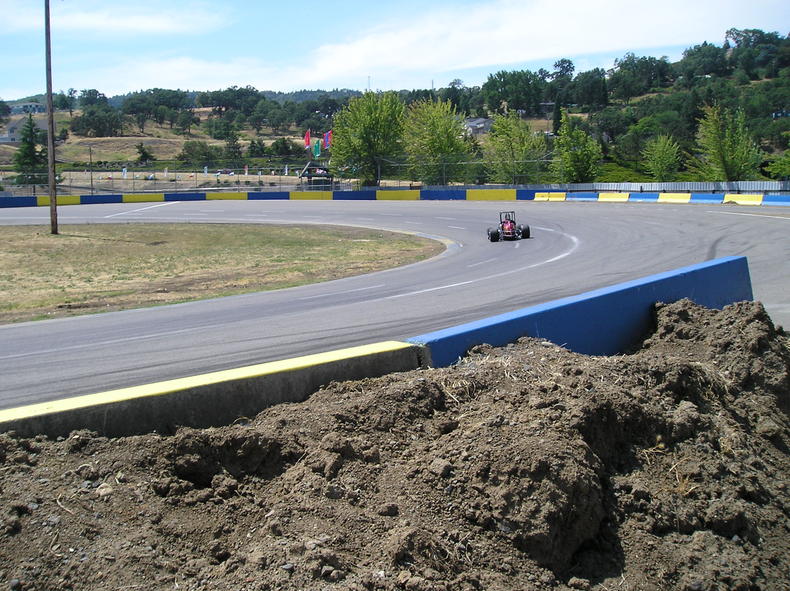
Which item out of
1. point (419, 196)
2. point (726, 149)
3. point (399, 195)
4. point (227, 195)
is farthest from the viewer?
point (726, 149)

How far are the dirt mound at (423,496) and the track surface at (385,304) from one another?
352cm

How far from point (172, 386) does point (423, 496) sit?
7.12 feet

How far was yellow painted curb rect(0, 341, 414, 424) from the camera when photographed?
16.7 ft

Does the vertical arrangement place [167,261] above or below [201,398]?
below

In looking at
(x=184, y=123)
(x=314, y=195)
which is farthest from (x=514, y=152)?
(x=184, y=123)

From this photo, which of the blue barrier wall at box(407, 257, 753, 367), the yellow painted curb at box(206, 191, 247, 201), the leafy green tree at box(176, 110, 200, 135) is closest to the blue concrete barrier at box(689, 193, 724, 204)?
the blue barrier wall at box(407, 257, 753, 367)

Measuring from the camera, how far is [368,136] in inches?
3231

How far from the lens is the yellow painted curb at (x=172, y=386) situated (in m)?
5.09

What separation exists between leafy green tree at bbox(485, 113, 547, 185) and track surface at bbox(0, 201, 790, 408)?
113 feet

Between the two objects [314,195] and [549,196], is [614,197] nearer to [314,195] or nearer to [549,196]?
[549,196]

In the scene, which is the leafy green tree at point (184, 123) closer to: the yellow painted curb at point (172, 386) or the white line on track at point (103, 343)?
the white line on track at point (103, 343)

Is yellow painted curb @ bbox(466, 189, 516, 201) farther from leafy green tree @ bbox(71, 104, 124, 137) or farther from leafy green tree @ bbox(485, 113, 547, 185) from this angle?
leafy green tree @ bbox(71, 104, 124, 137)

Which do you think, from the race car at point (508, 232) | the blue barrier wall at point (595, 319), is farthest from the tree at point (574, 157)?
the blue barrier wall at point (595, 319)

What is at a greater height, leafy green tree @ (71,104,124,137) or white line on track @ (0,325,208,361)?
leafy green tree @ (71,104,124,137)
